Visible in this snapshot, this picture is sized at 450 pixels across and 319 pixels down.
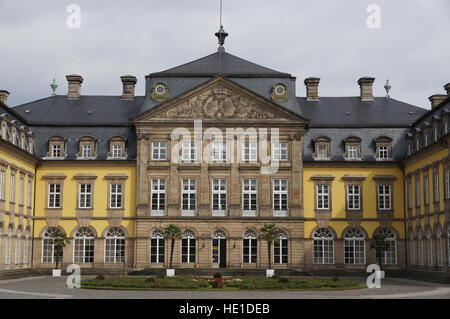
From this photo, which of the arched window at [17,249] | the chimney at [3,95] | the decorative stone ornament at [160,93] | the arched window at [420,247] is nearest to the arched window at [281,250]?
the arched window at [420,247]

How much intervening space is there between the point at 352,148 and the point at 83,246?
21.6 m

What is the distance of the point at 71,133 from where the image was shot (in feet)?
169

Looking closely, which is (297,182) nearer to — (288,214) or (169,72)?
(288,214)

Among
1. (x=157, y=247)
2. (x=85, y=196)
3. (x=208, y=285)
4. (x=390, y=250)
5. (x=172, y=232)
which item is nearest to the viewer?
(x=208, y=285)

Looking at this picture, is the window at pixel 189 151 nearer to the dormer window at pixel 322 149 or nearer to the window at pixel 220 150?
the window at pixel 220 150

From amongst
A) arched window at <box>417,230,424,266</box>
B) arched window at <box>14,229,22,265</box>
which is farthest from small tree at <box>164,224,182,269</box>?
arched window at <box>417,230,424,266</box>

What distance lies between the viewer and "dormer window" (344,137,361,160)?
2004 inches

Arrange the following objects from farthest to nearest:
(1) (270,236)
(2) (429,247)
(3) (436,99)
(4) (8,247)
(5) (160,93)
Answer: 1. (3) (436,99)
2. (5) (160,93)
3. (1) (270,236)
4. (4) (8,247)
5. (2) (429,247)

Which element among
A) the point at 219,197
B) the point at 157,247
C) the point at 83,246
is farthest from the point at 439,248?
the point at 83,246

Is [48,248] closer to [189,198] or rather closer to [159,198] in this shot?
[159,198]

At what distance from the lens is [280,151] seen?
50031 mm

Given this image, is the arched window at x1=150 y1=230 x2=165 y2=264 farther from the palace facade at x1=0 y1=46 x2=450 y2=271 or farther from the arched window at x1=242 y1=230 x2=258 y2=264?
the arched window at x1=242 y1=230 x2=258 y2=264

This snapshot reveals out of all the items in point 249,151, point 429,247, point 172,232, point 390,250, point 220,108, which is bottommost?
point 390,250

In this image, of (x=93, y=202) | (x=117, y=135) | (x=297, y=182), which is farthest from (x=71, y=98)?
(x=297, y=182)
